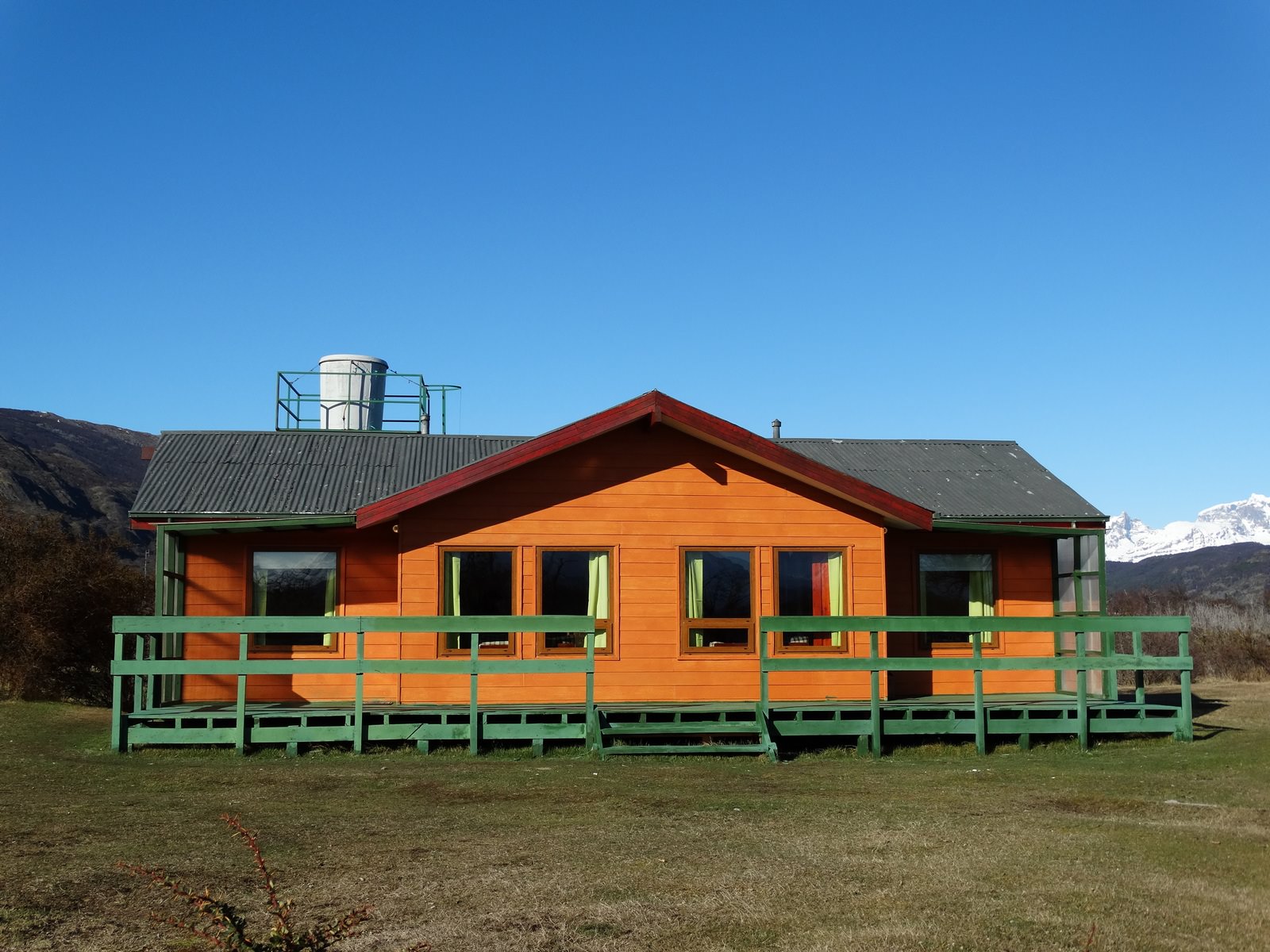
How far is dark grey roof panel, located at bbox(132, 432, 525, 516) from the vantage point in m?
18.1

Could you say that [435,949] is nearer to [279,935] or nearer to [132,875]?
[279,935]

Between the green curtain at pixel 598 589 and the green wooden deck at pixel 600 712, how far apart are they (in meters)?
1.08

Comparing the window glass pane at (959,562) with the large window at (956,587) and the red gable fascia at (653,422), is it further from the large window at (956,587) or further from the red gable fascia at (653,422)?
the red gable fascia at (653,422)

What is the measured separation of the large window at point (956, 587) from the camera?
60.0 feet

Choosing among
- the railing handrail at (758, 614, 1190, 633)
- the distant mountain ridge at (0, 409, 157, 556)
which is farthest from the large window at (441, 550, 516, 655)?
the distant mountain ridge at (0, 409, 157, 556)

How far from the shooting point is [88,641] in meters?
21.0

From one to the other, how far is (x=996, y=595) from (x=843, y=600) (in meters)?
3.47

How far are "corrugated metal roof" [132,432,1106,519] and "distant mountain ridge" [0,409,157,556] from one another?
52071mm

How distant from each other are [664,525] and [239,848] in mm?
8262

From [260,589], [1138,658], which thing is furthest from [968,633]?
[260,589]

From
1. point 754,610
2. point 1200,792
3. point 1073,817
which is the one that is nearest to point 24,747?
point 754,610

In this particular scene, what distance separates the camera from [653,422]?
51.1 ft

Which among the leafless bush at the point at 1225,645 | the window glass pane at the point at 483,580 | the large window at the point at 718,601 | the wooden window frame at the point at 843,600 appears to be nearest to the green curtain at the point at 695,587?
the large window at the point at 718,601

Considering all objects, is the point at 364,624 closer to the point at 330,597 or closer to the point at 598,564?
the point at 598,564
